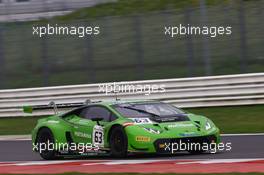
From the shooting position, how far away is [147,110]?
1399 centimetres

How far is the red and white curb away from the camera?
35.6ft

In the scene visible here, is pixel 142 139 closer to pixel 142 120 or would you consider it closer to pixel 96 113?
pixel 142 120

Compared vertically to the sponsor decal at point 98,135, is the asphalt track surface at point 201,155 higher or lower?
lower

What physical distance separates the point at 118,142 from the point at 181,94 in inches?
370

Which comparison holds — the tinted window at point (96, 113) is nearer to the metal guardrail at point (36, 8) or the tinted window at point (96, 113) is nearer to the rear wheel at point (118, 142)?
the rear wheel at point (118, 142)

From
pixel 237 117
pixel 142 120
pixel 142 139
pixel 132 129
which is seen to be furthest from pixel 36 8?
pixel 142 139

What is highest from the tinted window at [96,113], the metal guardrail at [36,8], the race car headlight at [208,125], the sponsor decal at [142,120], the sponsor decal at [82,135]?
the metal guardrail at [36,8]

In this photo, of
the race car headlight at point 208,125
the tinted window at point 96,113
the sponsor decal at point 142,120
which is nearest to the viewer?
the sponsor decal at point 142,120

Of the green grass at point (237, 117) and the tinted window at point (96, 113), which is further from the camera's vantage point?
the green grass at point (237, 117)

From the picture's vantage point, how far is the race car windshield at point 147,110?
1383 cm

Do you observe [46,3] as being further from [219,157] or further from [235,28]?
[219,157]

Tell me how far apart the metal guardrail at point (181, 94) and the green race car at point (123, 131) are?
300 inches

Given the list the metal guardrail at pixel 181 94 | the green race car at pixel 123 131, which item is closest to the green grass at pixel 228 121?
the metal guardrail at pixel 181 94

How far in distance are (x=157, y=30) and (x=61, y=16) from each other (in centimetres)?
825
